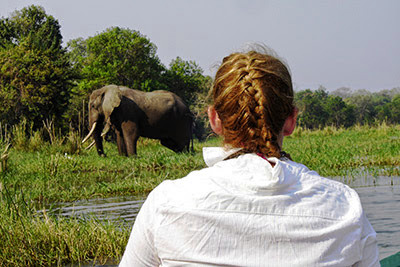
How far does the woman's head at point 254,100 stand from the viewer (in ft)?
4.58

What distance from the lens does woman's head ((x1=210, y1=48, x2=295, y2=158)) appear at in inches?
54.9

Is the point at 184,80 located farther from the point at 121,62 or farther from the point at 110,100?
the point at 110,100

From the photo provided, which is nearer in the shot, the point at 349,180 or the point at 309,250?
the point at 309,250

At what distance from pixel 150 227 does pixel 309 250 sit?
1.32ft

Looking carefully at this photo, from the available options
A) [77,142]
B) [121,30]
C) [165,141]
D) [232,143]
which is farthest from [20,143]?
[121,30]

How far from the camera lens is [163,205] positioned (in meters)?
1.33

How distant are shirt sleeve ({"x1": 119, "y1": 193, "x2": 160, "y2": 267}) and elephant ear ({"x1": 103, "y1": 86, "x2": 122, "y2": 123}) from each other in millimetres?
12163

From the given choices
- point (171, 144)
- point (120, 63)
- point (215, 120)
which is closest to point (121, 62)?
point (120, 63)

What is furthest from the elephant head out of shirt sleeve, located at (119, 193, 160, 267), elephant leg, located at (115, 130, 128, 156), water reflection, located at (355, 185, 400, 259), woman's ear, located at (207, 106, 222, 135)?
shirt sleeve, located at (119, 193, 160, 267)

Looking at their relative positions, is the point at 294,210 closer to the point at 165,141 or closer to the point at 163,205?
the point at 163,205

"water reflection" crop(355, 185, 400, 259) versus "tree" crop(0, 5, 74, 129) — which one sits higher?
"tree" crop(0, 5, 74, 129)

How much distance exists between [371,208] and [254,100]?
15.1ft

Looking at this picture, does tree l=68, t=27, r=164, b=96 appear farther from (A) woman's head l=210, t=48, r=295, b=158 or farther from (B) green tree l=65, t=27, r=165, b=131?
(A) woman's head l=210, t=48, r=295, b=158

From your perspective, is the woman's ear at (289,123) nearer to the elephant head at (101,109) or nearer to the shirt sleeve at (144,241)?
the shirt sleeve at (144,241)
